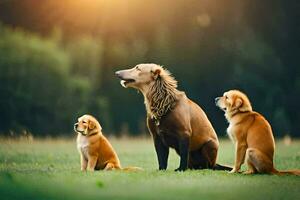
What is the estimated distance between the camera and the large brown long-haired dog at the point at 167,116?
306 inches

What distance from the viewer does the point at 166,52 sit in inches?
572

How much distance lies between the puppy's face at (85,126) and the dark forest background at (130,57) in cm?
347

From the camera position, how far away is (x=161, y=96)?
7.84 meters

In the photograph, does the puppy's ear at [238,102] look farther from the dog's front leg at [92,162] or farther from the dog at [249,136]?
the dog's front leg at [92,162]

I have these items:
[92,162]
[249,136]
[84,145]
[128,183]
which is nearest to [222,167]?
[249,136]

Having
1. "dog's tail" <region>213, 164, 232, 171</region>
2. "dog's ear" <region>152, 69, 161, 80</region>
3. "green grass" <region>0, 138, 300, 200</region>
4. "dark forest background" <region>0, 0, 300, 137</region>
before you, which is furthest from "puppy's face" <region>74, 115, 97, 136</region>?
"dark forest background" <region>0, 0, 300, 137</region>

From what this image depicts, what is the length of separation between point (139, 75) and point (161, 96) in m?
0.30

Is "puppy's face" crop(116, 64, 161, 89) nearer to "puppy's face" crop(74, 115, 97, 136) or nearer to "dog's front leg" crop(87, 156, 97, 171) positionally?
"puppy's face" crop(74, 115, 97, 136)

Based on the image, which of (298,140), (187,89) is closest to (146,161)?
(298,140)

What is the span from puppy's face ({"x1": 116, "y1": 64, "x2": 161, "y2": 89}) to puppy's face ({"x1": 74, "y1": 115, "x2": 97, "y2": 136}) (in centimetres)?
62

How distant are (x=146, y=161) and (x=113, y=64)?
23.6ft

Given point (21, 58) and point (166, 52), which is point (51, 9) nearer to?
point (21, 58)

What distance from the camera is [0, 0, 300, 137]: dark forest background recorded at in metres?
12.2

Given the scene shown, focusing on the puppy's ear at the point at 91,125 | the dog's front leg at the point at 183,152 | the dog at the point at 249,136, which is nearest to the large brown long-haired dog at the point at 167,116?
the dog's front leg at the point at 183,152
